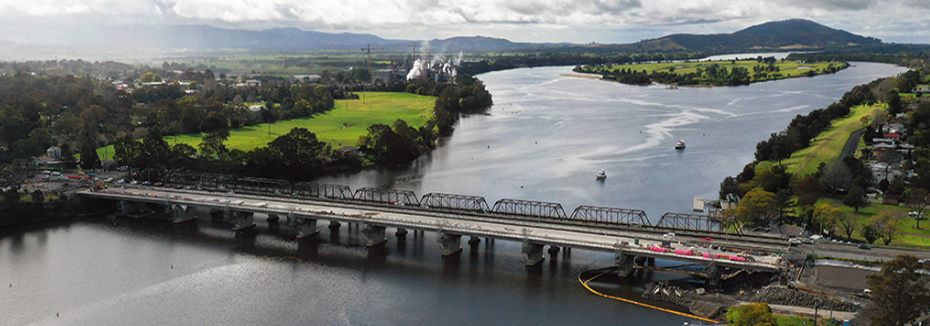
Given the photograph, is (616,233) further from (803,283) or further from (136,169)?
(136,169)

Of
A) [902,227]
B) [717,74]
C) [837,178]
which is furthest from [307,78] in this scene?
[902,227]

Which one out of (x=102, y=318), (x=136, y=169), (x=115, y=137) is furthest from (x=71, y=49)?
(x=102, y=318)

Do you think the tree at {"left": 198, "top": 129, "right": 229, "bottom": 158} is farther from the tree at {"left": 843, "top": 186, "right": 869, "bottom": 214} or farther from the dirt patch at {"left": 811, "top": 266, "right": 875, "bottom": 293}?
the tree at {"left": 843, "top": 186, "right": 869, "bottom": 214}

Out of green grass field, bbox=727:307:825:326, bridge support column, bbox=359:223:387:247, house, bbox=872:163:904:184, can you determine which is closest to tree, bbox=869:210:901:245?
house, bbox=872:163:904:184

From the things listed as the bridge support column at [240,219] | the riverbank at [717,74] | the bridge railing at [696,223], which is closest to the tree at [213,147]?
the bridge support column at [240,219]

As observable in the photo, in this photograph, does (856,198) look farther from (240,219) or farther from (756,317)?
(240,219)

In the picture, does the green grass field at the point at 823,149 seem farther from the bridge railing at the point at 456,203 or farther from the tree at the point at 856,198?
the bridge railing at the point at 456,203
